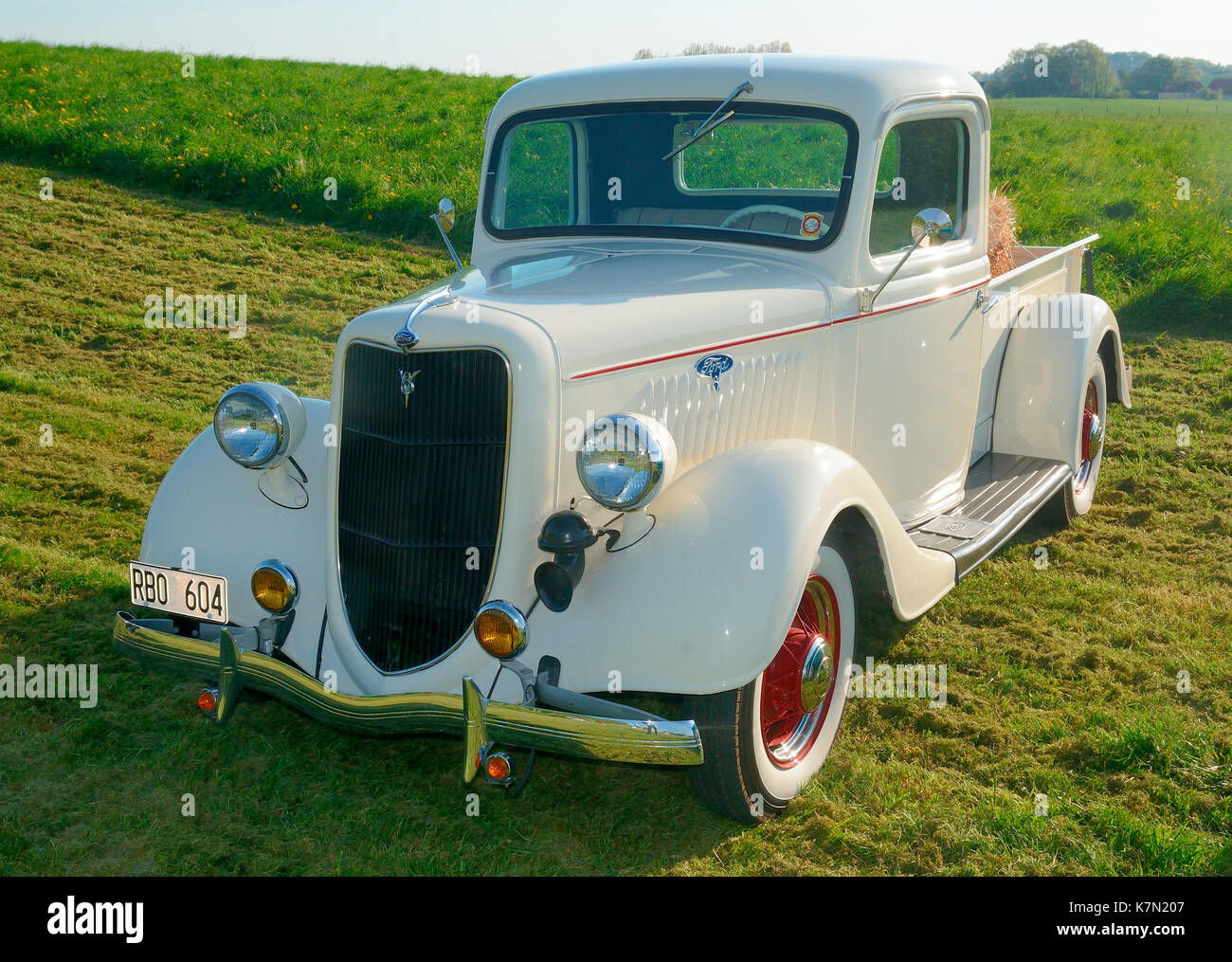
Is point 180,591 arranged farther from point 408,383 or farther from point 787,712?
point 787,712

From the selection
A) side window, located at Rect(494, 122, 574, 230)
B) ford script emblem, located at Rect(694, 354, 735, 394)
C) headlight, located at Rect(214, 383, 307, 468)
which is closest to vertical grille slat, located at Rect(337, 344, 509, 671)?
headlight, located at Rect(214, 383, 307, 468)

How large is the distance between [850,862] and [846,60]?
2.82 meters

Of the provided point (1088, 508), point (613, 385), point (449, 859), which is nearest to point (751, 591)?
point (613, 385)

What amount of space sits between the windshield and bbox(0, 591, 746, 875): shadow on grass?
198cm

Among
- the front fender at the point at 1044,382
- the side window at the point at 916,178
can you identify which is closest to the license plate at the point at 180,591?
the side window at the point at 916,178

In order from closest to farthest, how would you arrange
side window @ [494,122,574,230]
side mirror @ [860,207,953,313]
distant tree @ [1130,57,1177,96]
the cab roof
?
side mirror @ [860,207,953,313] < the cab roof < side window @ [494,122,574,230] < distant tree @ [1130,57,1177,96]

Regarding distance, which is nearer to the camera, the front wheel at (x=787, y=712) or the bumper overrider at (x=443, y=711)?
the bumper overrider at (x=443, y=711)

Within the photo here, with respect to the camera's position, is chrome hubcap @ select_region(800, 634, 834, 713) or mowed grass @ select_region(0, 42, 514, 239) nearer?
chrome hubcap @ select_region(800, 634, 834, 713)

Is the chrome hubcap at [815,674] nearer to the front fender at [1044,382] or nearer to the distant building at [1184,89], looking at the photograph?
the front fender at [1044,382]

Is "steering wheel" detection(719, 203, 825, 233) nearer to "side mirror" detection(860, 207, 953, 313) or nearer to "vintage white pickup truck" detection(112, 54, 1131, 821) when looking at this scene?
"vintage white pickup truck" detection(112, 54, 1131, 821)

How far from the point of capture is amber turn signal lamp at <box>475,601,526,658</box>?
2.85 meters

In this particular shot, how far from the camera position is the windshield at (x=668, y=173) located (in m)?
4.01

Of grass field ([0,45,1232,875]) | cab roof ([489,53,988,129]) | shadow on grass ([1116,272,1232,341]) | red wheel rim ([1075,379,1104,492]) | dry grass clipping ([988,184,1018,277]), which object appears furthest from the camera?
shadow on grass ([1116,272,1232,341])

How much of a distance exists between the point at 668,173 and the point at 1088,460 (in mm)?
2858
